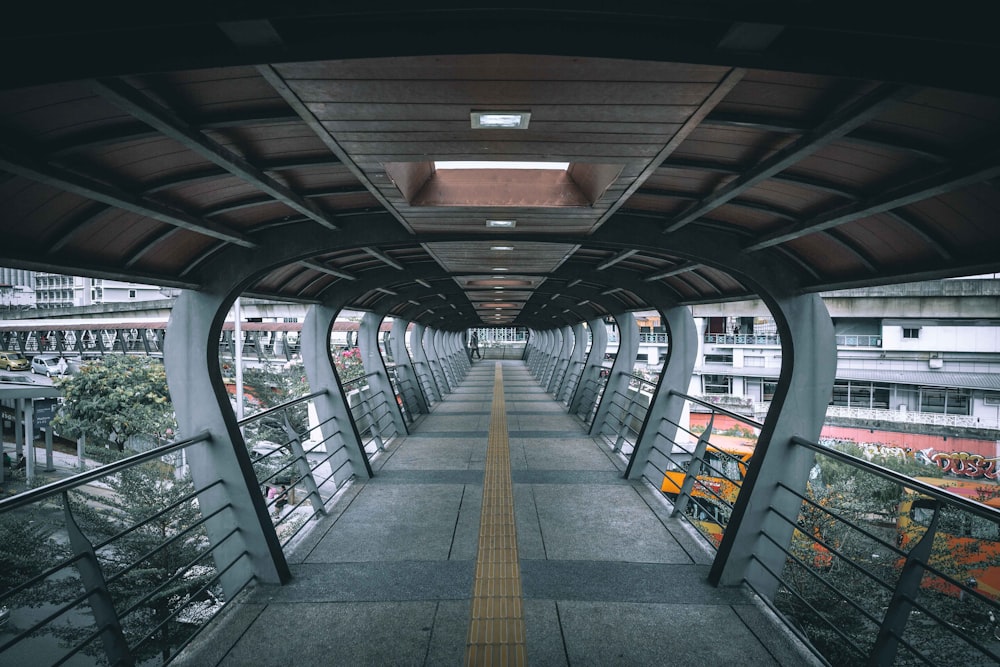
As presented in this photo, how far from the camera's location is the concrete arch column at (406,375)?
11.8m

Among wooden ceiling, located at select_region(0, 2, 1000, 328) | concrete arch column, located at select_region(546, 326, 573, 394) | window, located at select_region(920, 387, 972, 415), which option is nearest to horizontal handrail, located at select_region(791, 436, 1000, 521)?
wooden ceiling, located at select_region(0, 2, 1000, 328)

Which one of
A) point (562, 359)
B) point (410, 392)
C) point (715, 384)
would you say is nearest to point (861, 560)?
point (410, 392)

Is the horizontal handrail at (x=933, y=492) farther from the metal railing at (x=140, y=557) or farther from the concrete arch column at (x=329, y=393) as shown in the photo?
the concrete arch column at (x=329, y=393)

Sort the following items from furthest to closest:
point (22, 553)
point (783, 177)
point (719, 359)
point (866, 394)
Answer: point (719, 359)
point (866, 394)
point (22, 553)
point (783, 177)

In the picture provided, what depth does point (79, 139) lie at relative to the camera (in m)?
1.98

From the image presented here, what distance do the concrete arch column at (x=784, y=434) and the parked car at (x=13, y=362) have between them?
105ft

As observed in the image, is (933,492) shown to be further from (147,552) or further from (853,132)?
(147,552)

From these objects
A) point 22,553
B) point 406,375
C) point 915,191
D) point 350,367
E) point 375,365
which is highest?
point 915,191

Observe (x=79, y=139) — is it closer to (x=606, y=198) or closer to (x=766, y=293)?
(x=606, y=198)

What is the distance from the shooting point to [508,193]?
3348mm

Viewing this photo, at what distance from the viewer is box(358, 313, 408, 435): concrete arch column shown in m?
9.49

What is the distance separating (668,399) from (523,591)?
11.9 ft

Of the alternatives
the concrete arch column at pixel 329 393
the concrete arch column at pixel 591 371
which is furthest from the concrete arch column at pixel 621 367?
the concrete arch column at pixel 329 393

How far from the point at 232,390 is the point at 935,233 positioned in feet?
91.3
